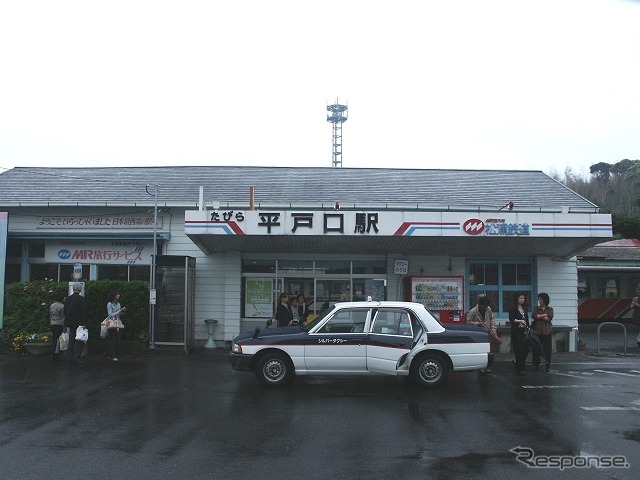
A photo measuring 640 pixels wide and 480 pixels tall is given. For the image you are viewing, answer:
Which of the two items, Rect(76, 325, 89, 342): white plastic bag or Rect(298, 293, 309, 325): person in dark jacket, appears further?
Rect(298, 293, 309, 325): person in dark jacket

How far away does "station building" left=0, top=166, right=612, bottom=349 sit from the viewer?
17.1m

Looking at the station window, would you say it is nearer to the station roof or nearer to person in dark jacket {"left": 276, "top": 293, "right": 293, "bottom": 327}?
the station roof

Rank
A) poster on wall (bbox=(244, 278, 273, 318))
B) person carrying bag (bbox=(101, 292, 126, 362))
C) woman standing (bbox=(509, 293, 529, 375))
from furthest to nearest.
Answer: poster on wall (bbox=(244, 278, 273, 318))
person carrying bag (bbox=(101, 292, 126, 362))
woman standing (bbox=(509, 293, 529, 375))

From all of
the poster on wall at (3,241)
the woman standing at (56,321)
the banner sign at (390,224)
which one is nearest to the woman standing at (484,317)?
the banner sign at (390,224)

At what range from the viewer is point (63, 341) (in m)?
15.2

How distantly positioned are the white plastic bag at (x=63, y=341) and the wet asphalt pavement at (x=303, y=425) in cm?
188

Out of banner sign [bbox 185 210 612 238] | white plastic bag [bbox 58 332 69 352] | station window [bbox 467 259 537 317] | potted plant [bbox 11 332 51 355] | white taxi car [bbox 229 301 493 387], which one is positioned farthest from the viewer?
station window [bbox 467 259 537 317]

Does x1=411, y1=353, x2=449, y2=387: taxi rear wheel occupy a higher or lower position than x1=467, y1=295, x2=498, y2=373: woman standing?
lower

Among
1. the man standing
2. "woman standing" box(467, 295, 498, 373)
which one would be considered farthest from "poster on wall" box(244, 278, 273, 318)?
"woman standing" box(467, 295, 498, 373)

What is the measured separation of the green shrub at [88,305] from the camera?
651 inches

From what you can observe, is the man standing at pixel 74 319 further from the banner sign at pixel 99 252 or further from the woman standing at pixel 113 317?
the banner sign at pixel 99 252

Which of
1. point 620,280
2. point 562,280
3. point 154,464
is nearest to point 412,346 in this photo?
point 154,464

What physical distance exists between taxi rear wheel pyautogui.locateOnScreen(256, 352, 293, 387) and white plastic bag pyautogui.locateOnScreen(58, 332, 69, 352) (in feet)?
21.7

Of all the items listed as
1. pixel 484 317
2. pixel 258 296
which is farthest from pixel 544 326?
pixel 258 296
